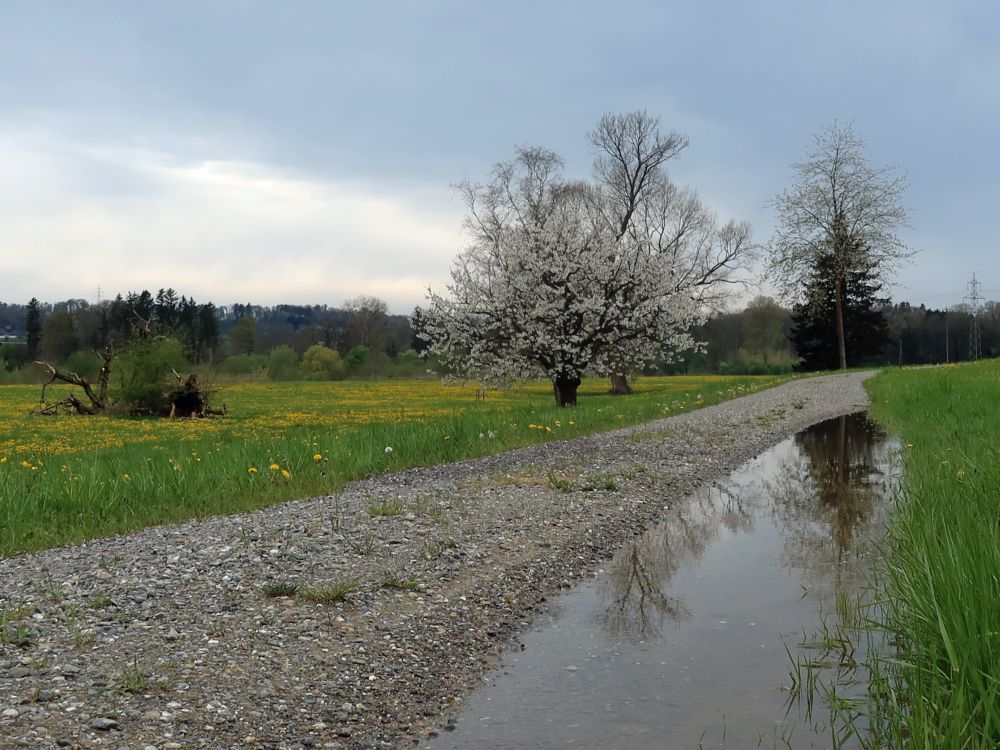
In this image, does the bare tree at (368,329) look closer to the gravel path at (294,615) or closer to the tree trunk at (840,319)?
the tree trunk at (840,319)

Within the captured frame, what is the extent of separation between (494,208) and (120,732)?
36418 millimetres

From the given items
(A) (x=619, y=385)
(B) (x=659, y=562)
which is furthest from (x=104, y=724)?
(A) (x=619, y=385)

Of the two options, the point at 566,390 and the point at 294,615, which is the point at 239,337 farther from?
the point at 294,615

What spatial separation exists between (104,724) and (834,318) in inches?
2284

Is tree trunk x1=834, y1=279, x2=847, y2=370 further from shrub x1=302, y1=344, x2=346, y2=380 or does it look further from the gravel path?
shrub x1=302, y1=344, x2=346, y2=380

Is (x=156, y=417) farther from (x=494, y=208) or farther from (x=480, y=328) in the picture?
(x=494, y=208)

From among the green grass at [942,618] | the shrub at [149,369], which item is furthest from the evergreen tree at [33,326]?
the green grass at [942,618]

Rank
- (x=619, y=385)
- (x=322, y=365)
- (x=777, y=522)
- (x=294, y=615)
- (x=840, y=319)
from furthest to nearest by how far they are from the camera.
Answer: (x=322, y=365) < (x=840, y=319) < (x=619, y=385) < (x=777, y=522) < (x=294, y=615)

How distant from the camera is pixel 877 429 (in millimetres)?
19812

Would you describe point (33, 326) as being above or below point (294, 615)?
above

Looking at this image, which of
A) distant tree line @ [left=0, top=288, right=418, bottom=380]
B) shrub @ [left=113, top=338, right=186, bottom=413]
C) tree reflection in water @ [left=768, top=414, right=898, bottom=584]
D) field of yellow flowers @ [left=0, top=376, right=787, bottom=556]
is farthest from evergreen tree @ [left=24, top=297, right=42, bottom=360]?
tree reflection in water @ [left=768, top=414, right=898, bottom=584]

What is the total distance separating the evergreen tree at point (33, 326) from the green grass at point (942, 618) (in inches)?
4290

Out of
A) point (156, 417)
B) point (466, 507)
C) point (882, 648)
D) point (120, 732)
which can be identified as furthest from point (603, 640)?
point (156, 417)

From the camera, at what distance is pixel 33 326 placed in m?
103
